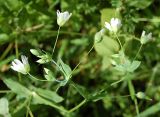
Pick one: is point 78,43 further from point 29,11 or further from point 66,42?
point 29,11

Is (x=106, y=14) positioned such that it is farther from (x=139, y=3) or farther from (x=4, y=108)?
(x=4, y=108)

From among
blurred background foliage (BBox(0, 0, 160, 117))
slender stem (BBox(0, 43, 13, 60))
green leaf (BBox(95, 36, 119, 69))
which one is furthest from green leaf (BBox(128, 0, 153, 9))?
slender stem (BBox(0, 43, 13, 60))

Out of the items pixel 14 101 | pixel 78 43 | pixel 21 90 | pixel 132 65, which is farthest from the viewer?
pixel 78 43

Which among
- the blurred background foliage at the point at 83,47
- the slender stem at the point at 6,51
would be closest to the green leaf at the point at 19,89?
the blurred background foliage at the point at 83,47

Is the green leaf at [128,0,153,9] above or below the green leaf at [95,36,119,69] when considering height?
above

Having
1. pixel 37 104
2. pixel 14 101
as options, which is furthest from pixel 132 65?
pixel 14 101

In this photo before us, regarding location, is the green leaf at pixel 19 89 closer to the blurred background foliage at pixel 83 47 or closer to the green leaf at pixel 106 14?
the blurred background foliage at pixel 83 47

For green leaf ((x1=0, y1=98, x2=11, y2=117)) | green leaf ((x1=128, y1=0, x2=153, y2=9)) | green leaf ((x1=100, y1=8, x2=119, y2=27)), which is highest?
green leaf ((x1=100, y1=8, x2=119, y2=27))

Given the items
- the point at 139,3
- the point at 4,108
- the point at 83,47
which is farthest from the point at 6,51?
the point at 139,3

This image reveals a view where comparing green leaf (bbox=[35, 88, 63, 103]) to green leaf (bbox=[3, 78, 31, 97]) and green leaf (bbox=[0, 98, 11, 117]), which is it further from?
green leaf (bbox=[0, 98, 11, 117])
